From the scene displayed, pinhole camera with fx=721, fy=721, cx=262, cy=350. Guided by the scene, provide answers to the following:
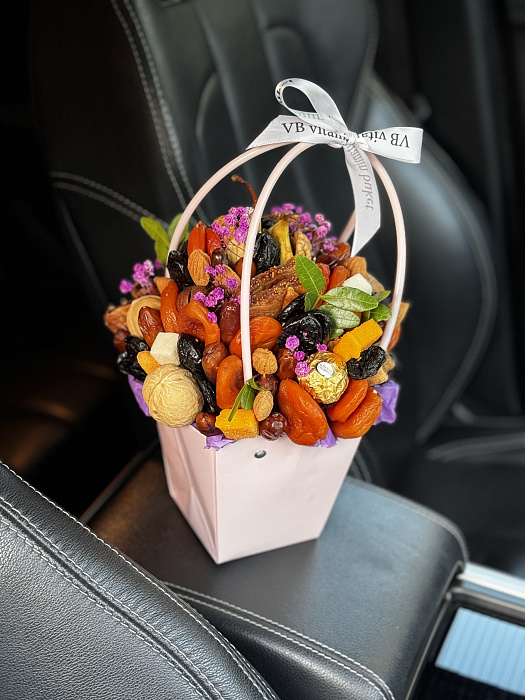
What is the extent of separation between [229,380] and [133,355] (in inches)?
4.4

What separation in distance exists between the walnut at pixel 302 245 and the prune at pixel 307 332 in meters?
0.07

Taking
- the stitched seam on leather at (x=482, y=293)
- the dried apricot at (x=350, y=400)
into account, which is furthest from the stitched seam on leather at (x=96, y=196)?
the stitched seam on leather at (x=482, y=293)

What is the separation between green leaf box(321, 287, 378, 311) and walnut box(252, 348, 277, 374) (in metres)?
0.06

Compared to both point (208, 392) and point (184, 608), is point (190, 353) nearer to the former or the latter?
point (208, 392)

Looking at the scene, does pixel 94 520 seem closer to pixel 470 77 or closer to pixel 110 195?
pixel 110 195

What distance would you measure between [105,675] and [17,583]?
0.29ft

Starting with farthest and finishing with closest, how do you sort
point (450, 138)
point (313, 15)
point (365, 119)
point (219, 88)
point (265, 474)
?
point (450, 138) → point (365, 119) → point (313, 15) → point (219, 88) → point (265, 474)

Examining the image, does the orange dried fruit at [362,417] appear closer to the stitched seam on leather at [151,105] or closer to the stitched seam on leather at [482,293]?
the stitched seam on leather at [151,105]

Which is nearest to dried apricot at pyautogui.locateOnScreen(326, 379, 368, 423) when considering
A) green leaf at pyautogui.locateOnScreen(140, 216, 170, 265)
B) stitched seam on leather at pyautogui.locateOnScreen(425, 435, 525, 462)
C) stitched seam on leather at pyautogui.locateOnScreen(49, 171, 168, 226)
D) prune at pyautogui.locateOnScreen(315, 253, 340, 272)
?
prune at pyautogui.locateOnScreen(315, 253, 340, 272)

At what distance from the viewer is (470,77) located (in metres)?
1.23

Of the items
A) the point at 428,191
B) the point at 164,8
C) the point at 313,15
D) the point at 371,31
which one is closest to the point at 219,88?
the point at 164,8

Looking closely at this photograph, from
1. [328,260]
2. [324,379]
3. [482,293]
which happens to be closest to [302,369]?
[324,379]

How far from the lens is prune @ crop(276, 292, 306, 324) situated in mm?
569

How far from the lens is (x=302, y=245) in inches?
23.5
